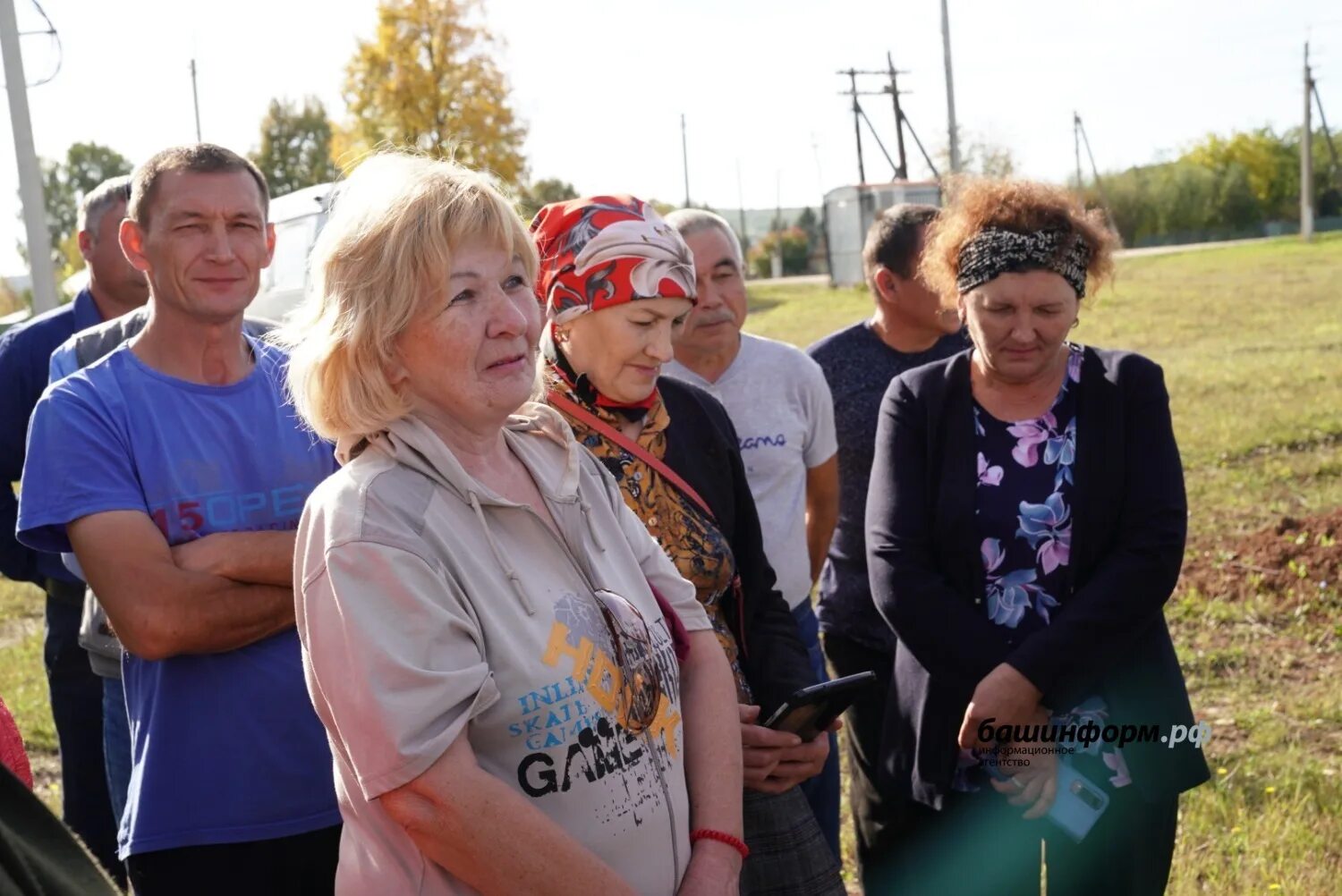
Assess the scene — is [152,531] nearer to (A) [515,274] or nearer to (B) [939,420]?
(A) [515,274]

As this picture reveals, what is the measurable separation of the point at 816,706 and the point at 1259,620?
476 centimetres

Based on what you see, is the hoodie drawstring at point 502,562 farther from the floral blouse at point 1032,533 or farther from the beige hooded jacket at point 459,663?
the floral blouse at point 1032,533

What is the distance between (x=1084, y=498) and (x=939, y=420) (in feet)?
1.31

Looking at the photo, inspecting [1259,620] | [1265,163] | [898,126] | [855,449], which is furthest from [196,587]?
[1265,163]

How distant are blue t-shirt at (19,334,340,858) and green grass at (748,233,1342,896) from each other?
80.4 inches

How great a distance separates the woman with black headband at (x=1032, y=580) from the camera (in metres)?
3.04

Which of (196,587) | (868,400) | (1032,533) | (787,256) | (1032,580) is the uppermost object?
(787,256)

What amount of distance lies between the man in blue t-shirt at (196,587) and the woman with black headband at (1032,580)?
4.64ft

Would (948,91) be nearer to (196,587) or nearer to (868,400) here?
(868,400)

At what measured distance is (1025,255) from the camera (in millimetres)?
3193

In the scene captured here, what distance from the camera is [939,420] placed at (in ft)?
10.7

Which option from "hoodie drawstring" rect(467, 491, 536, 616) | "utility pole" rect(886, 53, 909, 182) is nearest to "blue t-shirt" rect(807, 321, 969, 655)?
"hoodie drawstring" rect(467, 491, 536, 616)

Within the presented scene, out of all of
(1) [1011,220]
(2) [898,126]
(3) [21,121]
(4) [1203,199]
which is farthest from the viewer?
(4) [1203,199]

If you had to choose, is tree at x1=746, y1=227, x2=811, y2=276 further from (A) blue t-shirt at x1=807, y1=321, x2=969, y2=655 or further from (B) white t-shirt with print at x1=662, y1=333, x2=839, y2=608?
(B) white t-shirt with print at x1=662, y1=333, x2=839, y2=608
